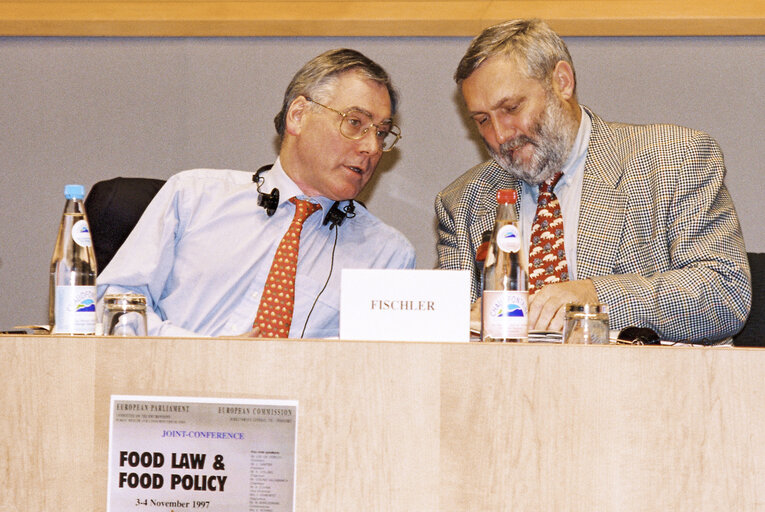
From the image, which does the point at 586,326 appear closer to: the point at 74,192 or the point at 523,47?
the point at 74,192

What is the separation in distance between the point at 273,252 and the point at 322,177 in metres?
0.24

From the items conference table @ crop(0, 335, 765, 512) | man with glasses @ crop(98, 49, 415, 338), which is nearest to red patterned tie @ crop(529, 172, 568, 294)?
man with glasses @ crop(98, 49, 415, 338)

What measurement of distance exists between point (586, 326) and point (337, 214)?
1.07 meters

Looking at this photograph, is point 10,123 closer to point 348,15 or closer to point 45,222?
point 45,222

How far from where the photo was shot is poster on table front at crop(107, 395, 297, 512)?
3.18 ft

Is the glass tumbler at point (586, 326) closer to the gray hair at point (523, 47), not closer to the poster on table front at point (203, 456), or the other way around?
the poster on table front at point (203, 456)

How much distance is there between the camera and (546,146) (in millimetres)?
2211

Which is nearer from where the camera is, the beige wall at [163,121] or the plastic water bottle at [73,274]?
the plastic water bottle at [73,274]

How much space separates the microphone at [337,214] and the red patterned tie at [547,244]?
48cm

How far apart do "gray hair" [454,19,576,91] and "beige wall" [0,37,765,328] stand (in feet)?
1.44

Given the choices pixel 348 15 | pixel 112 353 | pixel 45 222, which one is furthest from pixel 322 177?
pixel 112 353

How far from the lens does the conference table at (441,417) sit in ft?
3.10

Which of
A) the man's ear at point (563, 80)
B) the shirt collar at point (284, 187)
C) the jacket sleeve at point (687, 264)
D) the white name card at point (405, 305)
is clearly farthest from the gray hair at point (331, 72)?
the white name card at point (405, 305)

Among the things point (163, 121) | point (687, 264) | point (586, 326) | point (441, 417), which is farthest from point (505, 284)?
point (163, 121)
